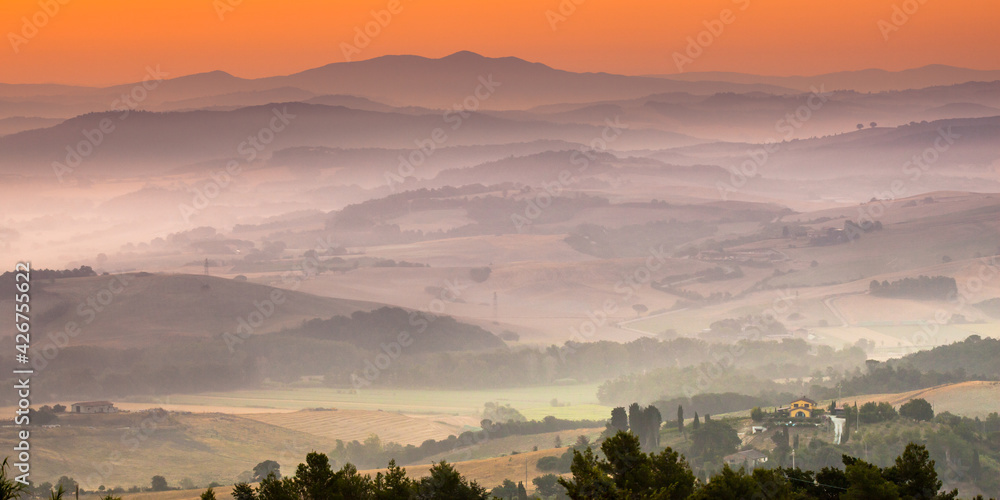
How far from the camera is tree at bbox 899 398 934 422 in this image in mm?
87312

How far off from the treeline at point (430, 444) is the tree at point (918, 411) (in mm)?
32961

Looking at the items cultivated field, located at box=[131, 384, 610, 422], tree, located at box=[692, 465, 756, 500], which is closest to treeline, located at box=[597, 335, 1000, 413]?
cultivated field, located at box=[131, 384, 610, 422]

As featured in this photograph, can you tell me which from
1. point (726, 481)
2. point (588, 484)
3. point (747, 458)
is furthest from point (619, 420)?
point (588, 484)

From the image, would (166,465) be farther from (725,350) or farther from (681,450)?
(725,350)

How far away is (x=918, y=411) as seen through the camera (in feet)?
288

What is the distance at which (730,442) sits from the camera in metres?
80.0

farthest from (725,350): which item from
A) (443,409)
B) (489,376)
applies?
(443,409)

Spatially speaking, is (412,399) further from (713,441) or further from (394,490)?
(394,490)

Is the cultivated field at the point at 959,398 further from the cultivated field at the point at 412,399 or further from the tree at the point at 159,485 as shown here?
the tree at the point at 159,485

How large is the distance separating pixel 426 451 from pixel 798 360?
253 ft

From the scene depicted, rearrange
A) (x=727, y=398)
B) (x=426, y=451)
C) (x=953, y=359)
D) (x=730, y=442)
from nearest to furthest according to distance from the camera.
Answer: (x=730, y=442) → (x=426, y=451) → (x=727, y=398) → (x=953, y=359)

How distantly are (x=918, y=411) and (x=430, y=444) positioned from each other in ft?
145

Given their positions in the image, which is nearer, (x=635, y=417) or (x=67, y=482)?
(x=635, y=417)

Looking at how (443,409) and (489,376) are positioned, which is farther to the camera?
(489,376)
